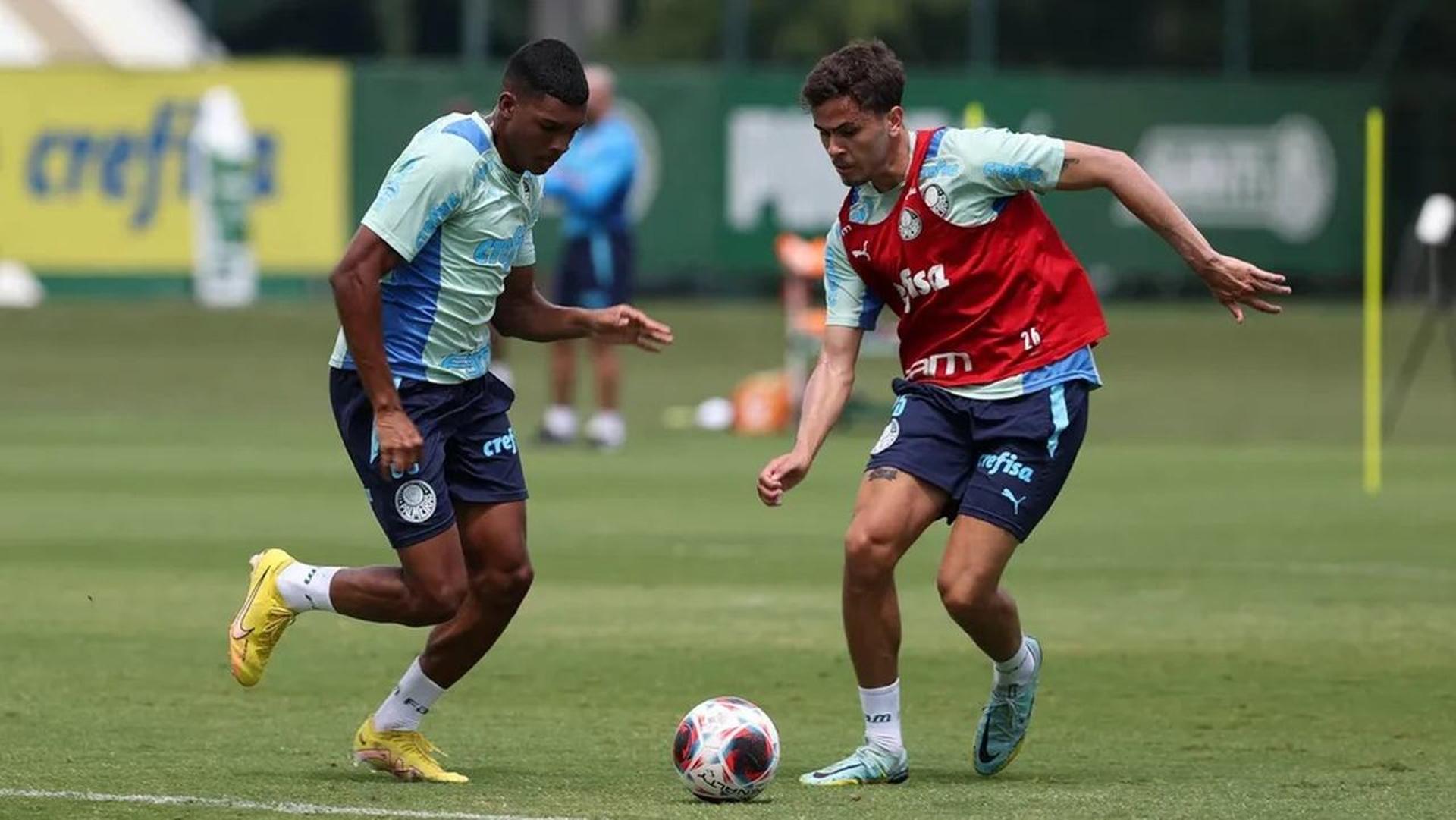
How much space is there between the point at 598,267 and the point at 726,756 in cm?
1325

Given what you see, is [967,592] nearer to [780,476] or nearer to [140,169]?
→ [780,476]

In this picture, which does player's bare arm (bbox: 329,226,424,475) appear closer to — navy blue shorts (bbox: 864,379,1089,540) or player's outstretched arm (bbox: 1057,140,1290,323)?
navy blue shorts (bbox: 864,379,1089,540)

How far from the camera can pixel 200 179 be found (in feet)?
88.9

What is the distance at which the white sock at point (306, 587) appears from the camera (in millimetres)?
8133

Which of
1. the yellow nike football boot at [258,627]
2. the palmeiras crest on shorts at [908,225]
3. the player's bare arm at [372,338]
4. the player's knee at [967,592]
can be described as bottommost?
the yellow nike football boot at [258,627]

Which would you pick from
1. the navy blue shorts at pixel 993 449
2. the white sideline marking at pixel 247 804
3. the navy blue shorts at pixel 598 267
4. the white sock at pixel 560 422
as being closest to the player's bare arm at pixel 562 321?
the navy blue shorts at pixel 993 449

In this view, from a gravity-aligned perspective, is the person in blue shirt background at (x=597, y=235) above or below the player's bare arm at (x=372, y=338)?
below

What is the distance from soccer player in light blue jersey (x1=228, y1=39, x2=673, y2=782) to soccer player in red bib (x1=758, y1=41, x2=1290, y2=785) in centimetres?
84

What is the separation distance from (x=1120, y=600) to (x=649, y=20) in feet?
69.6

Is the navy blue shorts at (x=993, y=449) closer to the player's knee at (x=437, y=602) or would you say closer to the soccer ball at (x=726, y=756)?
the soccer ball at (x=726, y=756)

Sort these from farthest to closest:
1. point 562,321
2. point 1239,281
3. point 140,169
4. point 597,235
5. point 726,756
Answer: point 140,169, point 597,235, point 562,321, point 1239,281, point 726,756

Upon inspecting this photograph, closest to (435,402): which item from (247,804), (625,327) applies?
(625,327)

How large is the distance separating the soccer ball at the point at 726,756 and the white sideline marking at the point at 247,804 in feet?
1.86

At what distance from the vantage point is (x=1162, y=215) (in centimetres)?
809
